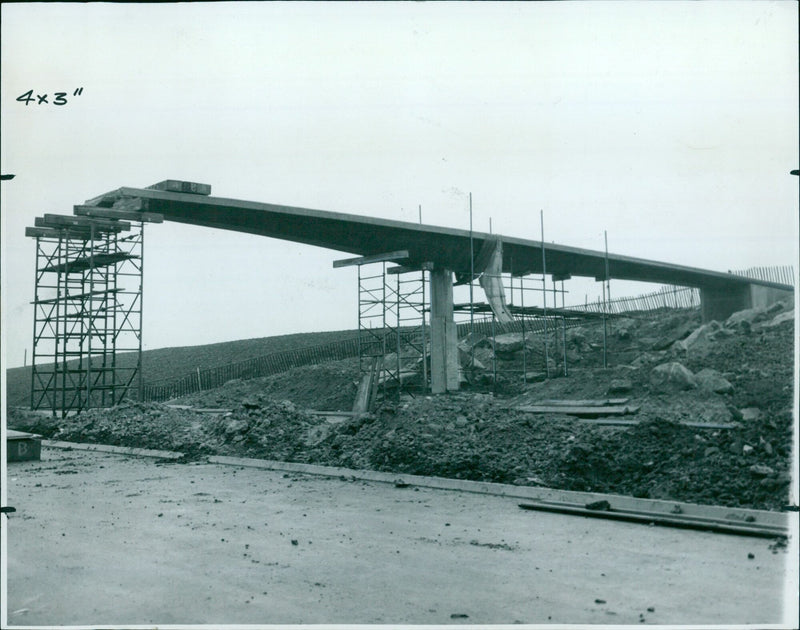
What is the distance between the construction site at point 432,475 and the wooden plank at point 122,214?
0.07m

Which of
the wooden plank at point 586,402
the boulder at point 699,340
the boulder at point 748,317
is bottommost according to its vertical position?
the wooden plank at point 586,402

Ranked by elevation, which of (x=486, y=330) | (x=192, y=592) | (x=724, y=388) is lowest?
(x=192, y=592)

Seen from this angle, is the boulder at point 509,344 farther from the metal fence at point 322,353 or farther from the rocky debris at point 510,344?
the metal fence at point 322,353

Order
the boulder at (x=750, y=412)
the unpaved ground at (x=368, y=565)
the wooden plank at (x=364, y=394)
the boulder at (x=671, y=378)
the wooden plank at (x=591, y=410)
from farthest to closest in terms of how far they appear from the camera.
→ the wooden plank at (x=364, y=394), the boulder at (x=671, y=378), the wooden plank at (x=591, y=410), the boulder at (x=750, y=412), the unpaved ground at (x=368, y=565)

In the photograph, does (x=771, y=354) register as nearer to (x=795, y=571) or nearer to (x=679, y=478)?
(x=679, y=478)

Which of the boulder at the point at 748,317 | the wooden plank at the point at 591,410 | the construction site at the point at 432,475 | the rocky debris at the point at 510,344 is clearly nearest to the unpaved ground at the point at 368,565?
the construction site at the point at 432,475

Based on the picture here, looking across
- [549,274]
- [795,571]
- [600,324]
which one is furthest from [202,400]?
[795,571]

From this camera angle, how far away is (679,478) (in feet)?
30.9

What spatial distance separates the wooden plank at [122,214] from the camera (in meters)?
17.8

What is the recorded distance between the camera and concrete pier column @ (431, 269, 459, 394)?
2273cm

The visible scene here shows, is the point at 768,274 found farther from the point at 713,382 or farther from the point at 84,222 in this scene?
the point at 84,222

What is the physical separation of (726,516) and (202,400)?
2427 centimetres

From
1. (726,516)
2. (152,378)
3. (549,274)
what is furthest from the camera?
(152,378)

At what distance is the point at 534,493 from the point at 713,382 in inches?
352
